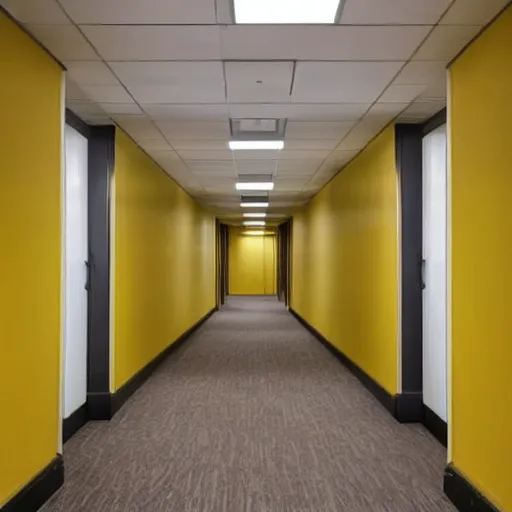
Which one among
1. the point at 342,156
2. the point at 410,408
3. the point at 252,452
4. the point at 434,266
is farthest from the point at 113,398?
the point at 342,156

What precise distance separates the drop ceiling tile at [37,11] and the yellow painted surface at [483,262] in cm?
177

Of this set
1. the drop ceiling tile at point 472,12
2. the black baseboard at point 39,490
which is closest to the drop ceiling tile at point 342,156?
the drop ceiling tile at point 472,12

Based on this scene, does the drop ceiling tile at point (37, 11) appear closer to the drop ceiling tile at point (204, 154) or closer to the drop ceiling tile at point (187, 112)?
the drop ceiling tile at point (187, 112)

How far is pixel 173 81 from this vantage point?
3.11 metres

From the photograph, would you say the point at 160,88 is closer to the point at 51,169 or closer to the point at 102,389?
the point at 51,169

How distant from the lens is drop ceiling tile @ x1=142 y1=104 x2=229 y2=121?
143 inches

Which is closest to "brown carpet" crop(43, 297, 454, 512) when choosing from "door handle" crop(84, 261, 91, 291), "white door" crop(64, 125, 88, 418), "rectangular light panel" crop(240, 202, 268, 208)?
"white door" crop(64, 125, 88, 418)

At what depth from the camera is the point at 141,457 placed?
10.4 feet

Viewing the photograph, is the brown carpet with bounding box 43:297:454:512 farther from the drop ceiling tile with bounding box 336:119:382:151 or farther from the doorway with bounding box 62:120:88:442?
the drop ceiling tile with bounding box 336:119:382:151

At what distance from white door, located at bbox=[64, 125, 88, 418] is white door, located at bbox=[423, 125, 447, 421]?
2.40 m

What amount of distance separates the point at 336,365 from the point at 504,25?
440cm

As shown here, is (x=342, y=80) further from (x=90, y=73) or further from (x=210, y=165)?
(x=210, y=165)

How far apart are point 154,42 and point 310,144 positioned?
2.43m

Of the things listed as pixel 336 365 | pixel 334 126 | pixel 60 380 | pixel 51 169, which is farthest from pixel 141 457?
pixel 336 365
